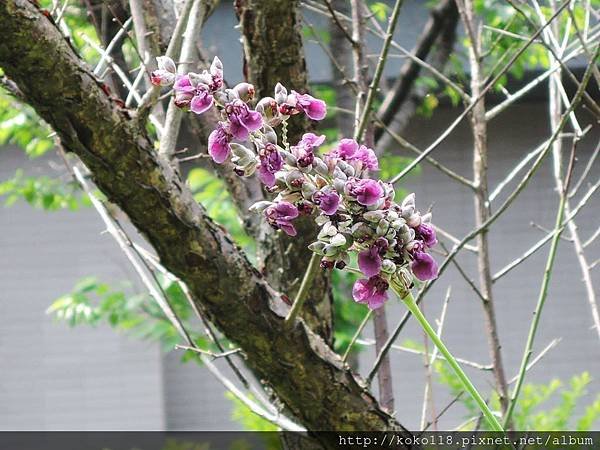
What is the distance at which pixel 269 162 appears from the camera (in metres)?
0.86

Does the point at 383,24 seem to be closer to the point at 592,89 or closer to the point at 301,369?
the point at 592,89

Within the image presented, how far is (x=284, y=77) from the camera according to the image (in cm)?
197

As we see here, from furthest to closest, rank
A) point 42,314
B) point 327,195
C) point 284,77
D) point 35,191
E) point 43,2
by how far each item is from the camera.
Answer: point 42,314, point 35,191, point 43,2, point 284,77, point 327,195

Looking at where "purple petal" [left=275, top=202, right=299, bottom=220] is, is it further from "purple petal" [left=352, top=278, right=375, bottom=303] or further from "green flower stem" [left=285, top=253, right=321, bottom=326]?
"green flower stem" [left=285, top=253, right=321, bottom=326]

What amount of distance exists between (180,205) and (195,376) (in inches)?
212

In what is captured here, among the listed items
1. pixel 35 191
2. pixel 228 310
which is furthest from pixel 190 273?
pixel 35 191

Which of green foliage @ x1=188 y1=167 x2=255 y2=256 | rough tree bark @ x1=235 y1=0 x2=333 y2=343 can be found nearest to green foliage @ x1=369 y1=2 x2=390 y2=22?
green foliage @ x1=188 y1=167 x2=255 y2=256

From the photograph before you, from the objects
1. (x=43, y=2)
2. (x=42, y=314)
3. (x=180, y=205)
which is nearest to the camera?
(x=180, y=205)

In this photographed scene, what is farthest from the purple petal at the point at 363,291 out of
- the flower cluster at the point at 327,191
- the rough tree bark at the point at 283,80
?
the rough tree bark at the point at 283,80

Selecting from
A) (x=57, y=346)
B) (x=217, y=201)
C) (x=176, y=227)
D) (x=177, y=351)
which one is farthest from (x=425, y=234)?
(x=57, y=346)

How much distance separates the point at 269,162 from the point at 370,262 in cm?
14

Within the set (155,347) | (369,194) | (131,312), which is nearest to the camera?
(369,194)

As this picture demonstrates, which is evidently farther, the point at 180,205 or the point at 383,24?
the point at 383,24

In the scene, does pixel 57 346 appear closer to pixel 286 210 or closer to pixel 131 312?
pixel 131 312
